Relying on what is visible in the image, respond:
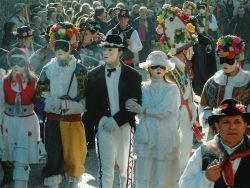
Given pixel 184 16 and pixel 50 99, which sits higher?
pixel 184 16

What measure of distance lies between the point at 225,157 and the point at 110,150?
2706 millimetres

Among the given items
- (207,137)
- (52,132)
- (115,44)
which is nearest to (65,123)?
(52,132)

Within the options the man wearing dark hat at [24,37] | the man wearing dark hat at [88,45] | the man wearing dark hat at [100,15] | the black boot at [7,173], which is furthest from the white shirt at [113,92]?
the man wearing dark hat at [100,15]

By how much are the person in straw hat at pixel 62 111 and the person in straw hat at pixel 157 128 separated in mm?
742

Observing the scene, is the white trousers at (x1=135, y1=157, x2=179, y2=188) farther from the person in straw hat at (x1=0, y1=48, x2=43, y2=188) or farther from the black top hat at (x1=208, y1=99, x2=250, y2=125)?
the black top hat at (x1=208, y1=99, x2=250, y2=125)

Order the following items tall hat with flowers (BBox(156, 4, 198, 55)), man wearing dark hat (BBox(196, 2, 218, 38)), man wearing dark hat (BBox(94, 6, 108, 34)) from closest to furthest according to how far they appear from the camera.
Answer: tall hat with flowers (BBox(156, 4, 198, 55)) < man wearing dark hat (BBox(94, 6, 108, 34)) < man wearing dark hat (BBox(196, 2, 218, 38))

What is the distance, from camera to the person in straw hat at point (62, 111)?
27.3ft

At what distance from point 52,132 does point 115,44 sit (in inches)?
49.1

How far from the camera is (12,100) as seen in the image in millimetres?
8539

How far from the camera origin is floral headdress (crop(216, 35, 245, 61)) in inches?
300

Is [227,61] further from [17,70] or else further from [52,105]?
[17,70]

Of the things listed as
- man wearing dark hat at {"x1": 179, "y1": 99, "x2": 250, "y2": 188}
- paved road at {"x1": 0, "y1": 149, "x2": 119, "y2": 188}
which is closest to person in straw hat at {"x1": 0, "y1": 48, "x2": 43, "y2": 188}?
paved road at {"x1": 0, "y1": 149, "x2": 119, "y2": 188}

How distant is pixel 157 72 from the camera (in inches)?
310

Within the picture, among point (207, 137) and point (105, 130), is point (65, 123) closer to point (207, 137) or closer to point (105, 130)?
point (105, 130)
